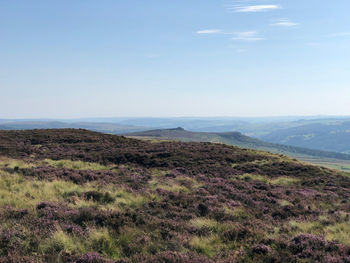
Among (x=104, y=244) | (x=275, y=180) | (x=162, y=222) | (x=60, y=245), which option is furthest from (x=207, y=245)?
(x=275, y=180)

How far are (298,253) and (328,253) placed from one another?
2.86ft

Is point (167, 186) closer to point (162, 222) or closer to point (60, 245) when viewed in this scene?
point (162, 222)

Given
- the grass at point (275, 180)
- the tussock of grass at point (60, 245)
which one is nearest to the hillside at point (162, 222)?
the tussock of grass at point (60, 245)

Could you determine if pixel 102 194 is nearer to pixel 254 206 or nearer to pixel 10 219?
pixel 10 219

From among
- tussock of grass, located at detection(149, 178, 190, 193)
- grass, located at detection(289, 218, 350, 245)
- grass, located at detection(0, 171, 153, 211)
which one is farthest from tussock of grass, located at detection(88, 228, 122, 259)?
tussock of grass, located at detection(149, 178, 190, 193)

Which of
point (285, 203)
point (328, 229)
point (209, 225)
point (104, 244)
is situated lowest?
point (285, 203)

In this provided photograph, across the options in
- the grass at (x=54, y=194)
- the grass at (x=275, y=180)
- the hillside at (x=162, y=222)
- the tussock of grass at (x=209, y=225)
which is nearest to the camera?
the hillside at (x=162, y=222)

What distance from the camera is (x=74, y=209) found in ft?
31.6

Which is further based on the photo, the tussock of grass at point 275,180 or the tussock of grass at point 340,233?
the tussock of grass at point 275,180

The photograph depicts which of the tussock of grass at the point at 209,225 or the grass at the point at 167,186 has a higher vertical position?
the tussock of grass at the point at 209,225

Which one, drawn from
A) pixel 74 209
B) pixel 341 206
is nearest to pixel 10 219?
pixel 74 209

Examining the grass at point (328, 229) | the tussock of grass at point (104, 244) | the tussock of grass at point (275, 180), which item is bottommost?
the tussock of grass at point (275, 180)

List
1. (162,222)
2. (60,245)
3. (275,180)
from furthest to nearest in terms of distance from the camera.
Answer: (275,180) → (162,222) → (60,245)

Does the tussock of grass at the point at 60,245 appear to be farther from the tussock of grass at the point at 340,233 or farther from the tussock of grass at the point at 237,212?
the tussock of grass at the point at 340,233
